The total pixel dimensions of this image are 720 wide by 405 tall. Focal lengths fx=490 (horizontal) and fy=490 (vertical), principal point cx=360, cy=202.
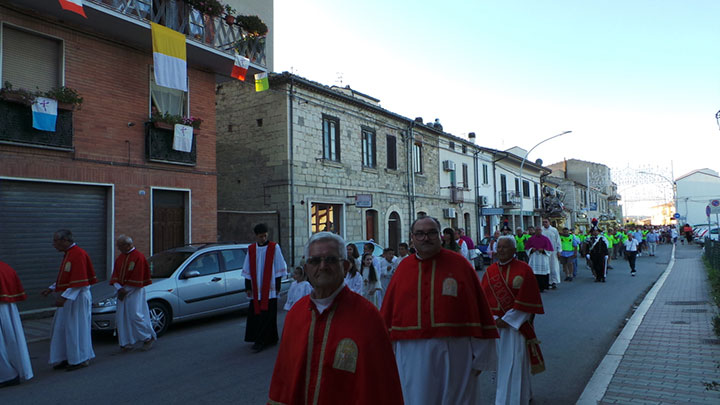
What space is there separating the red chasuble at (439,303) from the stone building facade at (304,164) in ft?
43.7

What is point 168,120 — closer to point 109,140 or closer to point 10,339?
point 109,140

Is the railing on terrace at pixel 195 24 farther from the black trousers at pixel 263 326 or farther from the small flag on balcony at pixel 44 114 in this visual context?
the black trousers at pixel 263 326

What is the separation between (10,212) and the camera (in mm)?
10227

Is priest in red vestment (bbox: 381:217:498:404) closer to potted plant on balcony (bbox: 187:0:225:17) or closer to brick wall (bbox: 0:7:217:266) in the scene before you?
brick wall (bbox: 0:7:217:266)

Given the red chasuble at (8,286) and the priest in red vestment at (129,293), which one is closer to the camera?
the red chasuble at (8,286)

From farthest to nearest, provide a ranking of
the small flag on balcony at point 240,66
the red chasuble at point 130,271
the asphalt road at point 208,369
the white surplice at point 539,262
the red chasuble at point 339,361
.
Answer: the small flag on balcony at point 240,66 < the white surplice at point 539,262 < the red chasuble at point 130,271 < the asphalt road at point 208,369 < the red chasuble at point 339,361

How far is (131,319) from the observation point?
23.9ft

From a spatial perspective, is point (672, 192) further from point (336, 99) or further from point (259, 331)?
point (259, 331)

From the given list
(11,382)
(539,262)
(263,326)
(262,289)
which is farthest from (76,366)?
(539,262)

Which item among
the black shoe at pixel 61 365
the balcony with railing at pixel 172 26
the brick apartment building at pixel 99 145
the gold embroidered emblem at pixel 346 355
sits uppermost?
the balcony with railing at pixel 172 26

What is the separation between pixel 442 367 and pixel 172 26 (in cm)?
1205

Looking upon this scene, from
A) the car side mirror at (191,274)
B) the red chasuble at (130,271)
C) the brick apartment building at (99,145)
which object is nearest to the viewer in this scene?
the red chasuble at (130,271)

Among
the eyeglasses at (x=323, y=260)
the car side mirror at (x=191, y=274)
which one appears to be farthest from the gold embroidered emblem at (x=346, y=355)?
the car side mirror at (x=191, y=274)

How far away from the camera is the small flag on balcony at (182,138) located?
1305cm
